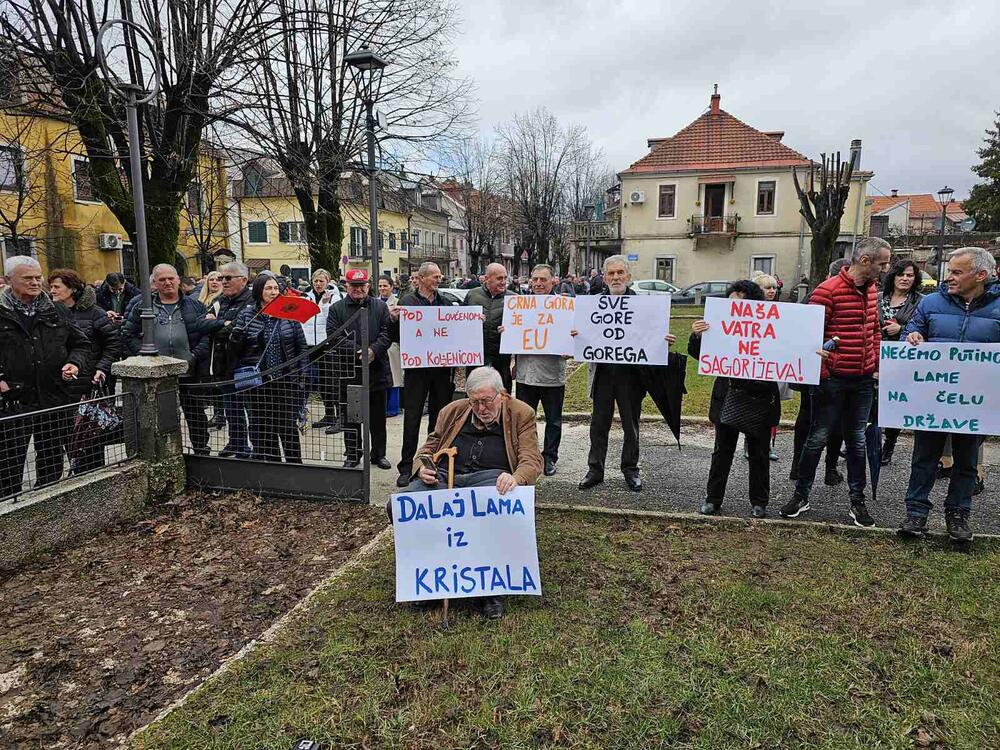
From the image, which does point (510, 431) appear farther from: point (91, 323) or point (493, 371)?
point (91, 323)

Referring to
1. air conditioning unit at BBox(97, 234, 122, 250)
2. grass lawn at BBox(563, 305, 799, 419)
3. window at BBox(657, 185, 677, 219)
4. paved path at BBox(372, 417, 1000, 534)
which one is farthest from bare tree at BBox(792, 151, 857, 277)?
air conditioning unit at BBox(97, 234, 122, 250)

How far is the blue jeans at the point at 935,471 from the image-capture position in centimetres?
459

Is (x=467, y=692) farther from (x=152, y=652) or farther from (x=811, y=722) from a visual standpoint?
(x=152, y=652)

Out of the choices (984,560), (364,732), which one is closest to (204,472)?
(364,732)

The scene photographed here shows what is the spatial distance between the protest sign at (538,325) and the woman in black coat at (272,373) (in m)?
1.89

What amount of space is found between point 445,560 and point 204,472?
129 inches

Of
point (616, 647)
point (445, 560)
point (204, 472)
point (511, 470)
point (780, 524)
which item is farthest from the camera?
point (204, 472)

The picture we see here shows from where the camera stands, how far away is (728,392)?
5258mm

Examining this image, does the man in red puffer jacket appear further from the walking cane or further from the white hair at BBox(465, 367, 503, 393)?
the walking cane

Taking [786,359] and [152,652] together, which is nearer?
[152,652]

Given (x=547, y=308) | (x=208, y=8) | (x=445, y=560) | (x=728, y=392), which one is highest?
(x=208, y=8)

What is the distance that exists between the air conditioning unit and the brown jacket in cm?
2994

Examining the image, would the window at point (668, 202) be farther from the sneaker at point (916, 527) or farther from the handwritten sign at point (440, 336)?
the sneaker at point (916, 527)

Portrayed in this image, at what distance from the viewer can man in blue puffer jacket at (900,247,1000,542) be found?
4.47m
